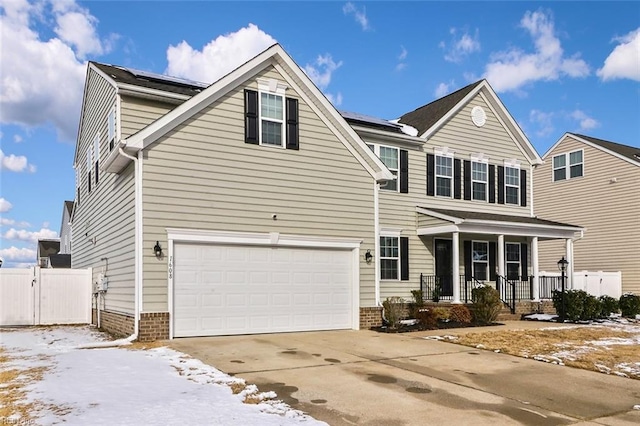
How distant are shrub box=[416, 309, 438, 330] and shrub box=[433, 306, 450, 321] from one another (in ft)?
0.73

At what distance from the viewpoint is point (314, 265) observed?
13.7 meters

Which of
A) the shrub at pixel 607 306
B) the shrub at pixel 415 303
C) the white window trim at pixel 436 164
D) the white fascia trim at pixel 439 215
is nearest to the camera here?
the shrub at pixel 415 303

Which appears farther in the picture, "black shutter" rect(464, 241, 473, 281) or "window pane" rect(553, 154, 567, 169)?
"window pane" rect(553, 154, 567, 169)

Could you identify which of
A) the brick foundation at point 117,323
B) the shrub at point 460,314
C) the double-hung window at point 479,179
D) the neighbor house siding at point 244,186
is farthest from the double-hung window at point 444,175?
the brick foundation at point 117,323

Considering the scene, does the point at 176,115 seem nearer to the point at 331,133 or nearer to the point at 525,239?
the point at 331,133

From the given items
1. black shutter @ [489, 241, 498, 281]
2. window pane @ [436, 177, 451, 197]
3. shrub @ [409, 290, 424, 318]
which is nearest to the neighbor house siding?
shrub @ [409, 290, 424, 318]

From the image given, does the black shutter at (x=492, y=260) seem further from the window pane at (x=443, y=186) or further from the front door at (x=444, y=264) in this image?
the window pane at (x=443, y=186)

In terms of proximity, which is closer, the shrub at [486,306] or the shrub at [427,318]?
the shrub at [427,318]

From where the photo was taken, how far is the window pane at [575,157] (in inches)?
1011

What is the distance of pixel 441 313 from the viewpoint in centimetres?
1544

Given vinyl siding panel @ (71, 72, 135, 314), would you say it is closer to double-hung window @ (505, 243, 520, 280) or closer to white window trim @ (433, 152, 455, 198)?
white window trim @ (433, 152, 455, 198)

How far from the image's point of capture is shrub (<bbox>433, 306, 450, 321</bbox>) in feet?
49.9

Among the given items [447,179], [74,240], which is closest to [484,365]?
[447,179]

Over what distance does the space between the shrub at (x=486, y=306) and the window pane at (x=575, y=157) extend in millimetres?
13184
